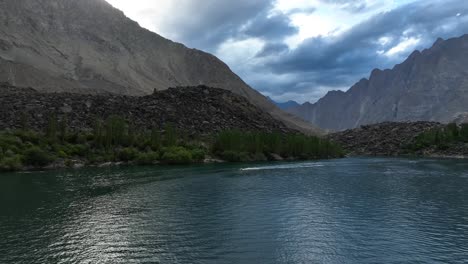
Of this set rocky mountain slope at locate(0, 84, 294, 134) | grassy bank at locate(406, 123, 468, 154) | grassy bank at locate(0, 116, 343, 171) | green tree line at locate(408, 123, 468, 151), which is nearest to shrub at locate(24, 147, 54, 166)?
grassy bank at locate(0, 116, 343, 171)

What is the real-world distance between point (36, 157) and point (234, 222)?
7182cm

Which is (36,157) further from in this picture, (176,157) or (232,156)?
(232,156)

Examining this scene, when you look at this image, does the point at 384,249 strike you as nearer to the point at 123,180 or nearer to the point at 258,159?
the point at 123,180

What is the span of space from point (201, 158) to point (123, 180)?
52.7 m

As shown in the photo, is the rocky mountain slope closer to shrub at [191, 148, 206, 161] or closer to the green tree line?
shrub at [191, 148, 206, 161]

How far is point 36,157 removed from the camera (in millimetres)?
96062

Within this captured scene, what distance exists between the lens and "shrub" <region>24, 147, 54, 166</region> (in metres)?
95.6

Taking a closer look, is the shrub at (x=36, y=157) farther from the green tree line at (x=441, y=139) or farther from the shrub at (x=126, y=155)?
the green tree line at (x=441, y=139)

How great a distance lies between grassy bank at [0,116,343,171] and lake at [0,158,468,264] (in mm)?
34260

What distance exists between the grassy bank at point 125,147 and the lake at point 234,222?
34.3 m

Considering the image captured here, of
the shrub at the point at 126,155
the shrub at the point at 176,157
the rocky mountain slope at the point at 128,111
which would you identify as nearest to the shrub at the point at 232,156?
the shrub at the point at 176,157

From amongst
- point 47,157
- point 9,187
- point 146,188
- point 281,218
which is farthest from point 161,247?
point 47,157

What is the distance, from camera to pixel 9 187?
210 feet

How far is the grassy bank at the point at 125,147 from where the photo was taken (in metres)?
98.6
